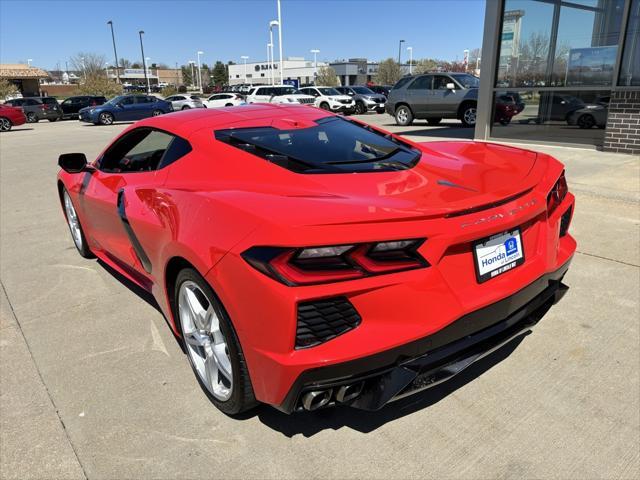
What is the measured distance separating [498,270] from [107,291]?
318cm

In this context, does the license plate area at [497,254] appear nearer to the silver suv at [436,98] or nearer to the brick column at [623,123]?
the brick column at [623,123]

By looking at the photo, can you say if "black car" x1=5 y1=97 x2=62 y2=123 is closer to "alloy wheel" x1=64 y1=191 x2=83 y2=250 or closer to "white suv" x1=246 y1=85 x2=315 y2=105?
"white suv" x1=246 y1=85 x2=315 y2=105

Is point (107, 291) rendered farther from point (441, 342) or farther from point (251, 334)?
point (441, 342)

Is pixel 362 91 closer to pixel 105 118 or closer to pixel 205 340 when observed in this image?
pixel 105 118

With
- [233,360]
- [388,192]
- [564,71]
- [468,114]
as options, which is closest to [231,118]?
[388,192]

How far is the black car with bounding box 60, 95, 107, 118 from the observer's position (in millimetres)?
32281

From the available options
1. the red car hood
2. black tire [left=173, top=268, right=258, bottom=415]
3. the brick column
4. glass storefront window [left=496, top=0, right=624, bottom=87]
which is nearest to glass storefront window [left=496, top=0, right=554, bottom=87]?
glass storefront window [left=496, top=0, right=624, bottom=87]

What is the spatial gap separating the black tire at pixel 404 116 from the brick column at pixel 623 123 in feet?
28.9

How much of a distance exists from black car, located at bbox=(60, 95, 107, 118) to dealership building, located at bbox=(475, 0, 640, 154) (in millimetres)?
28289

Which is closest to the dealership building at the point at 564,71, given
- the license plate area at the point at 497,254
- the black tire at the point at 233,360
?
the license plate area at the point at 497,254

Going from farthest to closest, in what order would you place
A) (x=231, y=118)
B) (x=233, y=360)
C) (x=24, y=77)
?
(x=24, y=77), (x=231, y=118), (x=233, y=360)

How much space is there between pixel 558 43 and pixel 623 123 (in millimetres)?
2651

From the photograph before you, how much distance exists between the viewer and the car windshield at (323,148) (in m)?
2.57

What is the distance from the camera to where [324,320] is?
1834 mm
